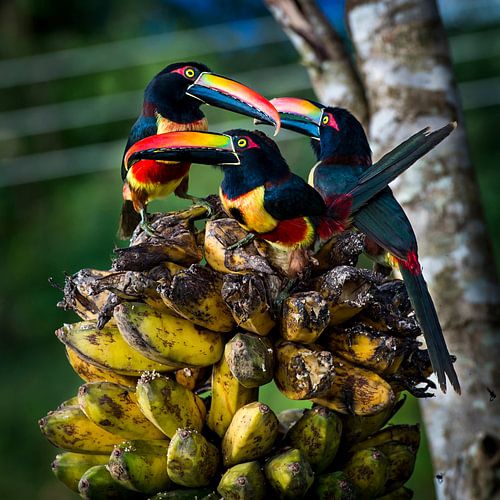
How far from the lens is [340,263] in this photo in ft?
4.99

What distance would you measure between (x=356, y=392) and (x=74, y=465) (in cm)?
54

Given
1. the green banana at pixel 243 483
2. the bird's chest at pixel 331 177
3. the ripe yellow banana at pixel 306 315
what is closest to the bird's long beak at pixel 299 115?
the bird's chest at pixel 331 177

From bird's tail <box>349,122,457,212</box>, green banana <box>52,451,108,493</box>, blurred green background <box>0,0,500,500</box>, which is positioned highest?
blurred green background <box>0,0,500,500</box>

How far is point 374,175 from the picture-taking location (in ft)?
5.51

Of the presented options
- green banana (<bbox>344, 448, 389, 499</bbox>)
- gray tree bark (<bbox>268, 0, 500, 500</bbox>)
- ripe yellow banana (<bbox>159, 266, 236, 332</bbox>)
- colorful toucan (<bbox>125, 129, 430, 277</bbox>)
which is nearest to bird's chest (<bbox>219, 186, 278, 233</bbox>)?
colorful toucan (<bbox>125, 129, 430, 277</bbox>)

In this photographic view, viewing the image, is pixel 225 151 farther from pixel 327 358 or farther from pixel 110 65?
pixel 110 65

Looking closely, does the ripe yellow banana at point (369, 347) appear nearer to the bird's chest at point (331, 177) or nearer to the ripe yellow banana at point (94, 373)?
the ripe yellow banana at point (94, 373)

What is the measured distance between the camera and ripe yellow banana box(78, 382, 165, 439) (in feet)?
4.87

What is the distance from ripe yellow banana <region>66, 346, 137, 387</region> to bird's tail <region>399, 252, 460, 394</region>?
0.53 meters

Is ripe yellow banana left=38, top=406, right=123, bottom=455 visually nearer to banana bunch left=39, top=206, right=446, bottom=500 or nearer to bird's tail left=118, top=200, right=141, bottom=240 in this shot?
banana bunch left=39, top=206, right=446, bottom=500

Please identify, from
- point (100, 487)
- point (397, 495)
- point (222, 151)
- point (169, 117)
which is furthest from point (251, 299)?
point (169, 117)

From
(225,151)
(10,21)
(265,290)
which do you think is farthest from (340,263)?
(10,21)

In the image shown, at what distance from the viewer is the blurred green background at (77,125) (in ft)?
18.5

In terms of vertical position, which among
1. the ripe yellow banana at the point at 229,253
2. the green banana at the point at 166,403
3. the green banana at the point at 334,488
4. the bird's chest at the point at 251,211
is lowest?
the green banana at the point at 334,488
